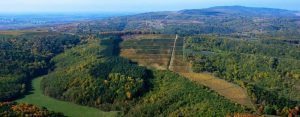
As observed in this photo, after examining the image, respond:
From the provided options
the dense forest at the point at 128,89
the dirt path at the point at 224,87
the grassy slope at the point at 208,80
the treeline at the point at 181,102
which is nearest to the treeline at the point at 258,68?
the dirt path at the point at 224,87

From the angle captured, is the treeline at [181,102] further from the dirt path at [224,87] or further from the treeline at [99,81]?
the treeline at [99,81]

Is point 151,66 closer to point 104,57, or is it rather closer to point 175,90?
point 104,57

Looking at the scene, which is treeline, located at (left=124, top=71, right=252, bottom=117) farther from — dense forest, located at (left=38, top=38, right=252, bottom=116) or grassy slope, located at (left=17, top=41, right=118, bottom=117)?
Answer: grassy slope, located at (left=17, top=41, right=118, bottom=117)

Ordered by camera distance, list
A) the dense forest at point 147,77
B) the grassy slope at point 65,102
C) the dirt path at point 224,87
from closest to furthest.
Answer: the dense forest at point 147,77, the dirt path at point 224,87, the grassy slope at point 65,102

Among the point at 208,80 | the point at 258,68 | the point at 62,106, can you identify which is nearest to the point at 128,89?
the point at 62,106

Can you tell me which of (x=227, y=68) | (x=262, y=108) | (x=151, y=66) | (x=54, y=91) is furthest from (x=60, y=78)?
(x=262, y=108)
